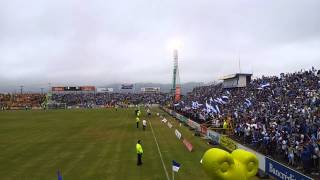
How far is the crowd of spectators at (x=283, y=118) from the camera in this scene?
24269mm

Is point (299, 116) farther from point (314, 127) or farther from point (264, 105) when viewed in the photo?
point (264, 105)

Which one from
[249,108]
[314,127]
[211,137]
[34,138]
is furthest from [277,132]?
[34,138]

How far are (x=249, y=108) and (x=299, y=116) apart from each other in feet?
42.6

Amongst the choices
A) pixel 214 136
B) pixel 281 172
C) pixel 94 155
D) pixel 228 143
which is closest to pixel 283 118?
pixel 228 143

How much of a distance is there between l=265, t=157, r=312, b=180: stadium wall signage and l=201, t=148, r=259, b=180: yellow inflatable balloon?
5961 millimetres

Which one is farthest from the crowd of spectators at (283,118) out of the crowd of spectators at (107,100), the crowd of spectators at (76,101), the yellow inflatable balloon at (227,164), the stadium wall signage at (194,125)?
the crowd of spectators at (107,100)

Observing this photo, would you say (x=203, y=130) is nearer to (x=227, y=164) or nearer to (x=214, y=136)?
(x=214, y=136)

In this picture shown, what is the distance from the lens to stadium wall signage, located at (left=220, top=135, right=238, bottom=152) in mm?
29069

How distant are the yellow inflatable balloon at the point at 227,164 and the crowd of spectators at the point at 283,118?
10.9 metres

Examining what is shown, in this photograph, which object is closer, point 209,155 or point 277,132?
point 209,155

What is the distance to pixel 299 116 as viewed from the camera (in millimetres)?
29438

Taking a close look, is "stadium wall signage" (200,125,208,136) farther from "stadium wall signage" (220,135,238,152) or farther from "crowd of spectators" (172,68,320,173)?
"stadium wall signage" (220,135,238,152)

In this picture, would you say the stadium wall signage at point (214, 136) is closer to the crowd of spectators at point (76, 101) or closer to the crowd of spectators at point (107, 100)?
the crowd of spectators at point (76, 101)

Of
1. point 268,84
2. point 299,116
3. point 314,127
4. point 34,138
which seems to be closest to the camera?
point 314,127
